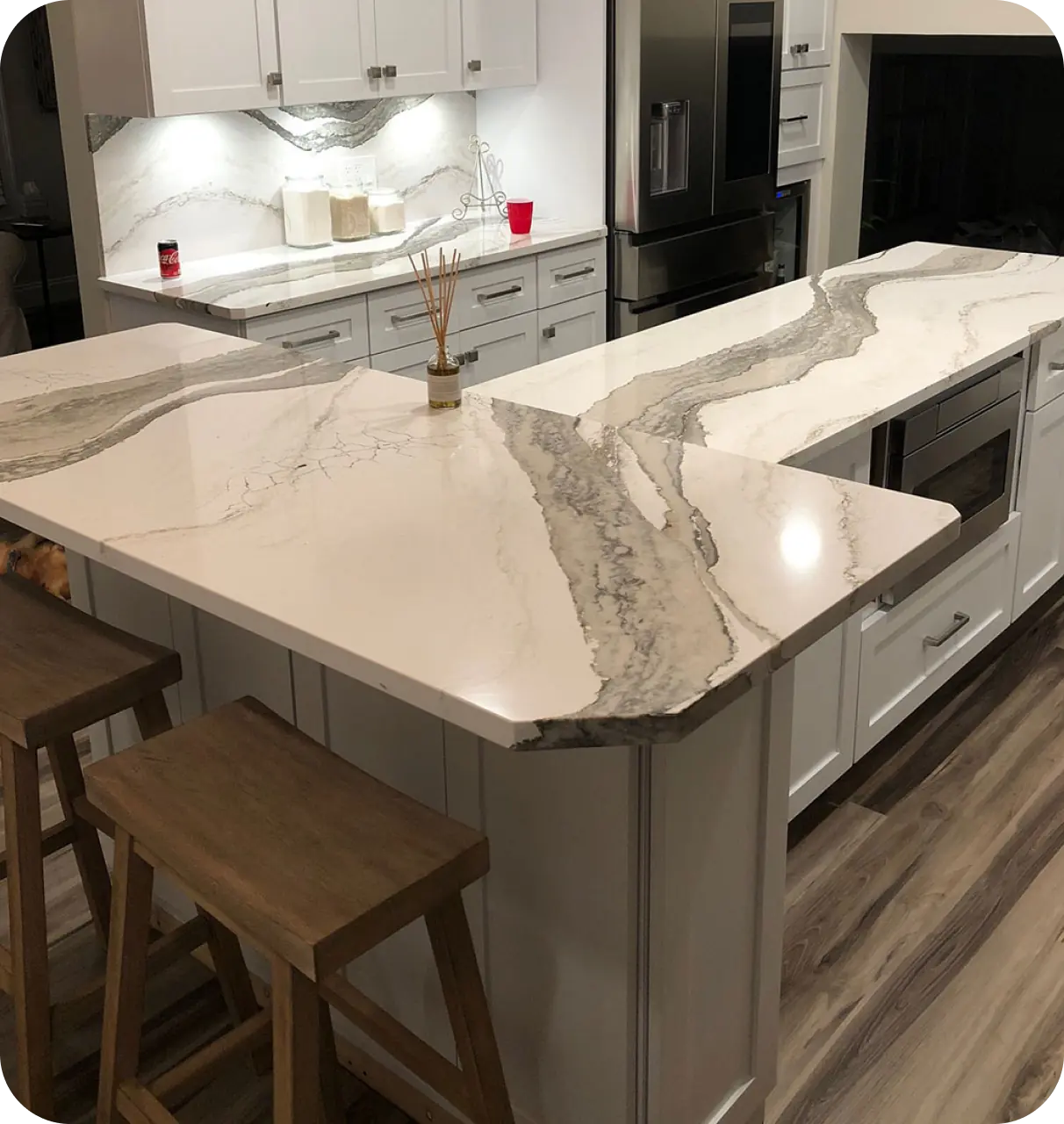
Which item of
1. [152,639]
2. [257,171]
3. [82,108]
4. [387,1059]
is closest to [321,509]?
[152,639]

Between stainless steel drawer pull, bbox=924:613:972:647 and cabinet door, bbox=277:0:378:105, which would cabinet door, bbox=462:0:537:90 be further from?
stainless steel drawer pull, bbox=924:613:972:647

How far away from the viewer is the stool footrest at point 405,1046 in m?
1.56

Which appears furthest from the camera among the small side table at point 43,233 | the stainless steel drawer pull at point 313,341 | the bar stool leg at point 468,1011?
the small side table at point 43,233

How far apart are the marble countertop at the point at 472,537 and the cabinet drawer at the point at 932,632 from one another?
889mm

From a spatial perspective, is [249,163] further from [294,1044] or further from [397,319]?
[294,1044]

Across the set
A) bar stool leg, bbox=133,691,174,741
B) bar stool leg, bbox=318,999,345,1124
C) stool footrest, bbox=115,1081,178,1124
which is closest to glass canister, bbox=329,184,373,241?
bar stool leg, bbox=133,691,174,741

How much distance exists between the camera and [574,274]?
4520mm

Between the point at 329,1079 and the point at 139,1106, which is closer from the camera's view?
the point at 139,1106

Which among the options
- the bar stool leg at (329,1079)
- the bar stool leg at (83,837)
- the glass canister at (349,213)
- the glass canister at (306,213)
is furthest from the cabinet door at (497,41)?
the bar stool leg at (329,1079)

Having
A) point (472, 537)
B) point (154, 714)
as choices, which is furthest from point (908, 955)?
point (154, 714)

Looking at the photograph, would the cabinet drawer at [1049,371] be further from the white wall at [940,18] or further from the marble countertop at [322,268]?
the white wall at [940,18]

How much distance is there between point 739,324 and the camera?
115 inches

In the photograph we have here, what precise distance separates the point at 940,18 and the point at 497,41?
1.68 m

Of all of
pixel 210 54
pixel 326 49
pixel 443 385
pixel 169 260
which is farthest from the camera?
pixel 326 49
